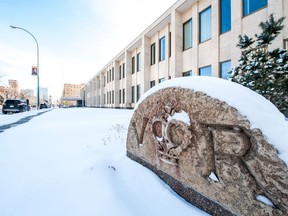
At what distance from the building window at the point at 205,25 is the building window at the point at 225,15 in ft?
3.88

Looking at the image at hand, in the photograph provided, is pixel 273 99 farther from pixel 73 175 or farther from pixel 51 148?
pixel 51 148

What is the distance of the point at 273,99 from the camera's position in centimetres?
536

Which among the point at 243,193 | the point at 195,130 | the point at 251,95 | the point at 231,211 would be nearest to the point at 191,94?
the point at 195,130

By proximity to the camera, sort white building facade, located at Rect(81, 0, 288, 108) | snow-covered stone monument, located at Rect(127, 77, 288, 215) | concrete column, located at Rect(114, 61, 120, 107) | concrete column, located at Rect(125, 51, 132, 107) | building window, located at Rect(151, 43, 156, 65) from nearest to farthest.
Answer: snow-covered stone monument, located at Rect(127, 77, 288, 215) → white building facade, located at Rect(81, 0, 288, 108) → building window, located at Rect(151, 43, 156, 65) → concrete column, located at Rect(125, 51, 132, 107) → concrete column, located at Rect(114, 61, 120, 107)

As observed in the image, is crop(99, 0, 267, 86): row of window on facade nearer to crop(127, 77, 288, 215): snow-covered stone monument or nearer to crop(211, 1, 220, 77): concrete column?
crop(211, 1, 220, 77): concrete column

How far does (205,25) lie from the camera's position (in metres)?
13.5

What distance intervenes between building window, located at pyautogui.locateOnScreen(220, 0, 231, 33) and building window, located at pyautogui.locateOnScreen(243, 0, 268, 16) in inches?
46.2

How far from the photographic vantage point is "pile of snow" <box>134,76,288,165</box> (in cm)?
167

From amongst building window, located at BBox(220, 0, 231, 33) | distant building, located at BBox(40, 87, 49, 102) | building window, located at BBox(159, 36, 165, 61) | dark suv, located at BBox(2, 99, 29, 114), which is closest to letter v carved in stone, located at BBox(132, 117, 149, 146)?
building window, located at BBox(220, 0, 231, 33)

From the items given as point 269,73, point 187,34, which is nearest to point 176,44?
point 187,34

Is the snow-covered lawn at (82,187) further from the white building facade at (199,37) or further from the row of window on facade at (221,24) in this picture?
the row of window on facade at (221,24)

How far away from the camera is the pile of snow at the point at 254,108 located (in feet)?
5.47

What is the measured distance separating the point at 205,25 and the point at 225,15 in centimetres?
183

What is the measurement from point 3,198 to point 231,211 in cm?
308
